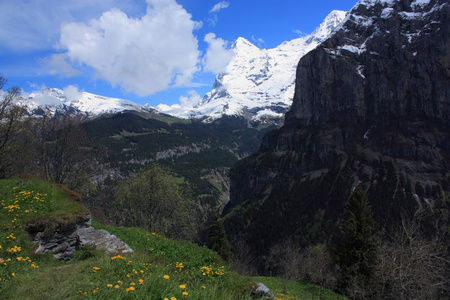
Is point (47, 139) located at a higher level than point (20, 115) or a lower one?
lower

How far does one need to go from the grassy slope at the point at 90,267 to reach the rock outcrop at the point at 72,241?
1.68 ft

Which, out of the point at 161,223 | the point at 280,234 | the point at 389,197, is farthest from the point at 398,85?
the point at 161,223

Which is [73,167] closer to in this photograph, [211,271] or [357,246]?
[211,271]

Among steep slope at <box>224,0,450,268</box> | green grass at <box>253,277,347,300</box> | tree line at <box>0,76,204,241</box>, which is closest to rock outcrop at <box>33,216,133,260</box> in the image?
Result: tree line at <box>0,76,204,241</box>

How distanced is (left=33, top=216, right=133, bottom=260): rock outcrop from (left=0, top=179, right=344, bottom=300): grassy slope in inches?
20.2

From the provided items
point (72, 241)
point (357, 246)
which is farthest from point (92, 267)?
point (357, 246)

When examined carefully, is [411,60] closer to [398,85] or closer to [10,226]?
[398,85]

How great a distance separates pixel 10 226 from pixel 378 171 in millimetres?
186157

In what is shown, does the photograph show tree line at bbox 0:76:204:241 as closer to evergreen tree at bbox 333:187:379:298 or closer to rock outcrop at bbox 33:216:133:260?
rock outcrop at bbox 33:216:133:260

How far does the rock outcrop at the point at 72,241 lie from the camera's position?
13.7m

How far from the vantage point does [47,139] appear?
33906 mm

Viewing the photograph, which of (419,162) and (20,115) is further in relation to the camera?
(419,162)

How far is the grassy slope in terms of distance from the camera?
592cm

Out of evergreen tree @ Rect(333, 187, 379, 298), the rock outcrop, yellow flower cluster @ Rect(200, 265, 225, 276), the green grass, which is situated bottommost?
the green grass
